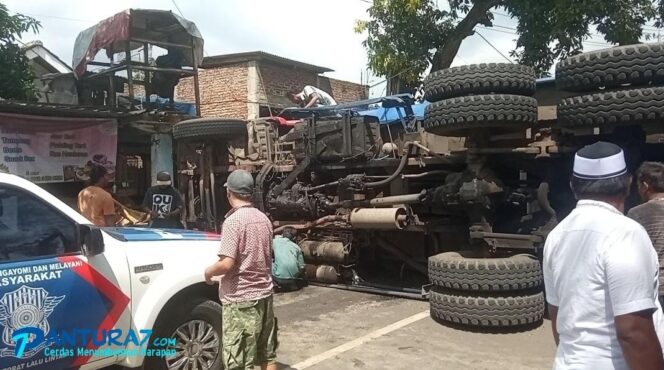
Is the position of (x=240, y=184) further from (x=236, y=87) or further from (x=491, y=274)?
(x=236, y=87)

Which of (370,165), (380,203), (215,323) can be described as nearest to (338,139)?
(370,165)

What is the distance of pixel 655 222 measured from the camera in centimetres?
345

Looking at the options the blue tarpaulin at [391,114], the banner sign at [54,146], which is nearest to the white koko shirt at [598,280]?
the blue tarpaulin at [391,114]

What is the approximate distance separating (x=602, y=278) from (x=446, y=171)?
5.19 metres

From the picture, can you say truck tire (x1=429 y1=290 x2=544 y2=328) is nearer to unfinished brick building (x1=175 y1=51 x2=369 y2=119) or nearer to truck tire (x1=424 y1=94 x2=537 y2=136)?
truck tire (x1=424 y1=94 x2=537 y2=136)

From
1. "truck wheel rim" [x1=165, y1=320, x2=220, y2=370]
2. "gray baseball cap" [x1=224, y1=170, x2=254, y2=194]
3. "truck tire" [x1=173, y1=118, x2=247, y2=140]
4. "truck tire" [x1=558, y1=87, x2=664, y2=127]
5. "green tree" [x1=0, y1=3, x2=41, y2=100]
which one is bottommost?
"truck wheel rim" [x1=165, y1=320, x2=220, y2=370]

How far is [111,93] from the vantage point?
10750mm

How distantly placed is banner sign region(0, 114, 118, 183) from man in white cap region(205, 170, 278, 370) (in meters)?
6.34

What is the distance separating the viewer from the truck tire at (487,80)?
5.52 m

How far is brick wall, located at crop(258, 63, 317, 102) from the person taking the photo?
692 inches

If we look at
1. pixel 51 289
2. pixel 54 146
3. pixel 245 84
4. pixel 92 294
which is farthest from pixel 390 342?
pixel 245 84

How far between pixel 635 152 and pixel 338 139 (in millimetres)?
3903

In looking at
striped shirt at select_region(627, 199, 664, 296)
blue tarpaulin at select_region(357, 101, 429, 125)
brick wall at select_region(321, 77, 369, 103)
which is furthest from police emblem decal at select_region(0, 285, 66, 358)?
brick wall at select_region(321, 77, 369, 103)

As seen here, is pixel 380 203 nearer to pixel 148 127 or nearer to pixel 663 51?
pixel 663 51
